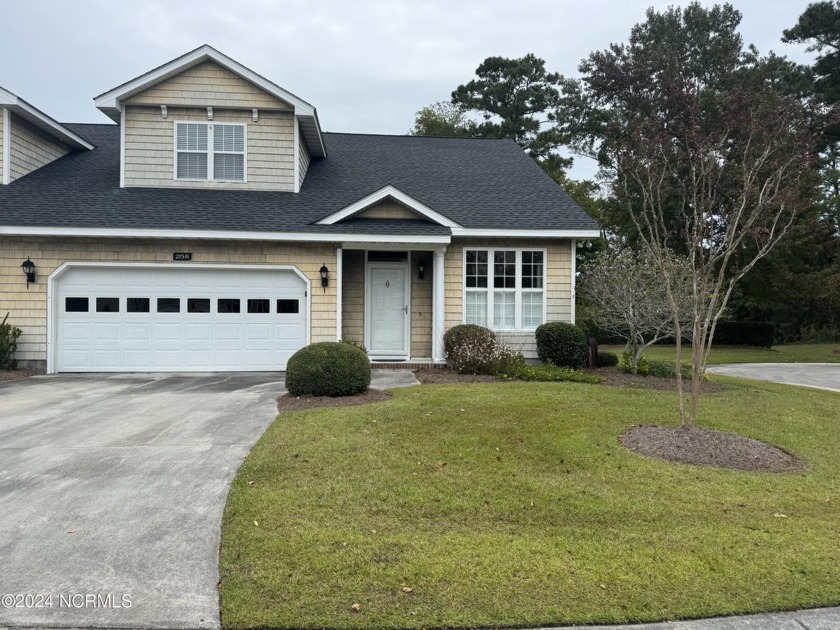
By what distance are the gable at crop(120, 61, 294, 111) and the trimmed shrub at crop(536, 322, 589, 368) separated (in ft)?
26.4

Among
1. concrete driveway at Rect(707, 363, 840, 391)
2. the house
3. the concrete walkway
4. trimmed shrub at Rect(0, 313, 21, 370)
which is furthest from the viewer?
concrete driveway at Rect(707, 363, 840, 391)

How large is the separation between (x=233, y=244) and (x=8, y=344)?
4886 millimetres

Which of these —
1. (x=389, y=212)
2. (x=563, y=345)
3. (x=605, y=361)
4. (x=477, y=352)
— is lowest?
(x=605, y=361)

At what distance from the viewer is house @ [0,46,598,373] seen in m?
11.8

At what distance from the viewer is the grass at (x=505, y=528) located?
126 inches

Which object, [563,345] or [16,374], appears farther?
[563,345]

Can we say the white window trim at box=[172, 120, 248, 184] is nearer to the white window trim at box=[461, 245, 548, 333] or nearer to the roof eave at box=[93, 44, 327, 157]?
the roof eave at box=[93, 44, 327, 157]

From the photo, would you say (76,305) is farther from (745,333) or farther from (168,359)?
(745,333)

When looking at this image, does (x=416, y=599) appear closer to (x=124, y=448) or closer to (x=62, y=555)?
(x=62, y=555)

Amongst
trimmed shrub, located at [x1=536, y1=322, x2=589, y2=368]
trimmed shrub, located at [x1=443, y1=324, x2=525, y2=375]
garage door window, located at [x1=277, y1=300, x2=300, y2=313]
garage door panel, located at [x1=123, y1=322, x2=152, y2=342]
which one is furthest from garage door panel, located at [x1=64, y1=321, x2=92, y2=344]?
trimmed shrub, located at [x1=536, y1=322, x2=589, y2=368]

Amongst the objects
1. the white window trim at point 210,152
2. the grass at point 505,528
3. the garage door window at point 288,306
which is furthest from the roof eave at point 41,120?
the grass at point 505,528

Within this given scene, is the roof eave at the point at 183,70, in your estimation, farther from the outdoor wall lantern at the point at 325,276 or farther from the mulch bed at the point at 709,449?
the mulch bed at the point at 709,449

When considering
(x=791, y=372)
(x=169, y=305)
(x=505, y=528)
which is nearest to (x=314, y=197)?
(x=169, y=305)

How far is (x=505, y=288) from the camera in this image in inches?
515
